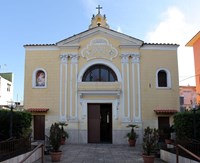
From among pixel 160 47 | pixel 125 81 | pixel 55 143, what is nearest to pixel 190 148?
pixel 55 143

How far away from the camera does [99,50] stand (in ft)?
61.8

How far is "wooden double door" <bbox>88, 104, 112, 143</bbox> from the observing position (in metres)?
18.2

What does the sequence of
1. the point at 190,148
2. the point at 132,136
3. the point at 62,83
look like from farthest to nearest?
the point at 62,83 < the point at 132,136 < the point at 190,148

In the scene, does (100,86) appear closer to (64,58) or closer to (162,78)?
(64,58)

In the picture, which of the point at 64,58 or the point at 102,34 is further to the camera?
the point at 102,34

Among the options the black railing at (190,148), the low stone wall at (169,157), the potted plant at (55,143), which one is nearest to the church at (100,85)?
the low stone wall at (169,157)

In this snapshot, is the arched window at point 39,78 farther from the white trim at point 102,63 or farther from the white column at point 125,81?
the white column at point 125,81

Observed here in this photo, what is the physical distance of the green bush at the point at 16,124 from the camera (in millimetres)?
12609

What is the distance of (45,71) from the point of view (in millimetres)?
18672

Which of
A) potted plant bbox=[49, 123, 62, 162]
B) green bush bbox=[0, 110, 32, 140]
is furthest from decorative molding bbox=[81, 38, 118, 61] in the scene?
potted plant bbox=[49, 123, 62, 162]

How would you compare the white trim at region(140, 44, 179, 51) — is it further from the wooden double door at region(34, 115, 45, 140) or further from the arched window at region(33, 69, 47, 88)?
the wooden double door at region(34, 115, 45, 140)

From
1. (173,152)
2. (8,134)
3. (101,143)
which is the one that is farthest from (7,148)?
(101,143)

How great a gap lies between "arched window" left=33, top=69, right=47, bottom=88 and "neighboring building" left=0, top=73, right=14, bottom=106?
20714mm

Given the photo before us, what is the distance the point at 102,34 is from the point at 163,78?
5241mm
